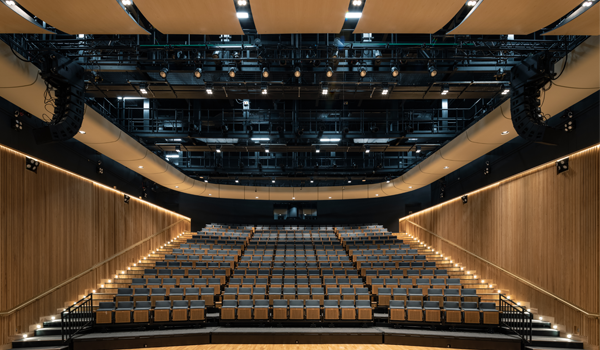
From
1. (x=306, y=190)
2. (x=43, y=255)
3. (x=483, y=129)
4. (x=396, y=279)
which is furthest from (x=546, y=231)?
(x=306, y=190)

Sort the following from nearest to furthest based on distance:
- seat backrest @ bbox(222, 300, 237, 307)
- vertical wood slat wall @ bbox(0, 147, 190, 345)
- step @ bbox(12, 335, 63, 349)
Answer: step @ bbox(12, 335, 63, 349), vertical wood slat wall @ bbox(0, 147, 190, 345), seat backrest @ bbox(222, 300, 237, 307)

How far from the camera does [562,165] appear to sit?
6145 millimetres

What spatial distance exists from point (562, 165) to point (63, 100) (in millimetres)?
6834

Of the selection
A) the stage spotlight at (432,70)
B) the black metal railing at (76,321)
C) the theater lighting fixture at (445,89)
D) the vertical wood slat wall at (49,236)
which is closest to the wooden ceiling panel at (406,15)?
the stage spotlight at (432,70)

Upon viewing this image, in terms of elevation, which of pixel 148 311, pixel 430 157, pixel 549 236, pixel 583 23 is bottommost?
pixel 148 311

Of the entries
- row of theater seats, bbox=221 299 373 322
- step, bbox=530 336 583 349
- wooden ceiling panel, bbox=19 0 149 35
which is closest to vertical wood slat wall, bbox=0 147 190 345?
row of theater seats, bbox=221 299 373 322

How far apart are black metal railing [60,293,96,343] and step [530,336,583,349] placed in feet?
21.9

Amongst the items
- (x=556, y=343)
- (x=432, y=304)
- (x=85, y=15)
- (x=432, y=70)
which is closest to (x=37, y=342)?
(x=85, y=15)

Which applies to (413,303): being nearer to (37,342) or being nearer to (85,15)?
(37,342)

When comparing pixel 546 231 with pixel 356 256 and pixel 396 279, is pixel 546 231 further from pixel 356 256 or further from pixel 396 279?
pixel 356 256

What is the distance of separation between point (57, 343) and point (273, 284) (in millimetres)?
3591

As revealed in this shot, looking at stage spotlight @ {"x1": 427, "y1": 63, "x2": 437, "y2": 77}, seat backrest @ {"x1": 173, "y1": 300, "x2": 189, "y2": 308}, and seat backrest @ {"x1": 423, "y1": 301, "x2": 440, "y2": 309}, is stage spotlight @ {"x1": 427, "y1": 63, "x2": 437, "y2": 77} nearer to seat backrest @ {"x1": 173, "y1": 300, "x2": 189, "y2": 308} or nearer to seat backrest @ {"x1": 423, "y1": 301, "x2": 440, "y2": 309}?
seat backrest @ {"x1": 423, "y1": 301, "x2": 440, "y2": 309}

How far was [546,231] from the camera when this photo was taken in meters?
6.55

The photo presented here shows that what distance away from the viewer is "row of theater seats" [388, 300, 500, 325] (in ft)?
21.2
